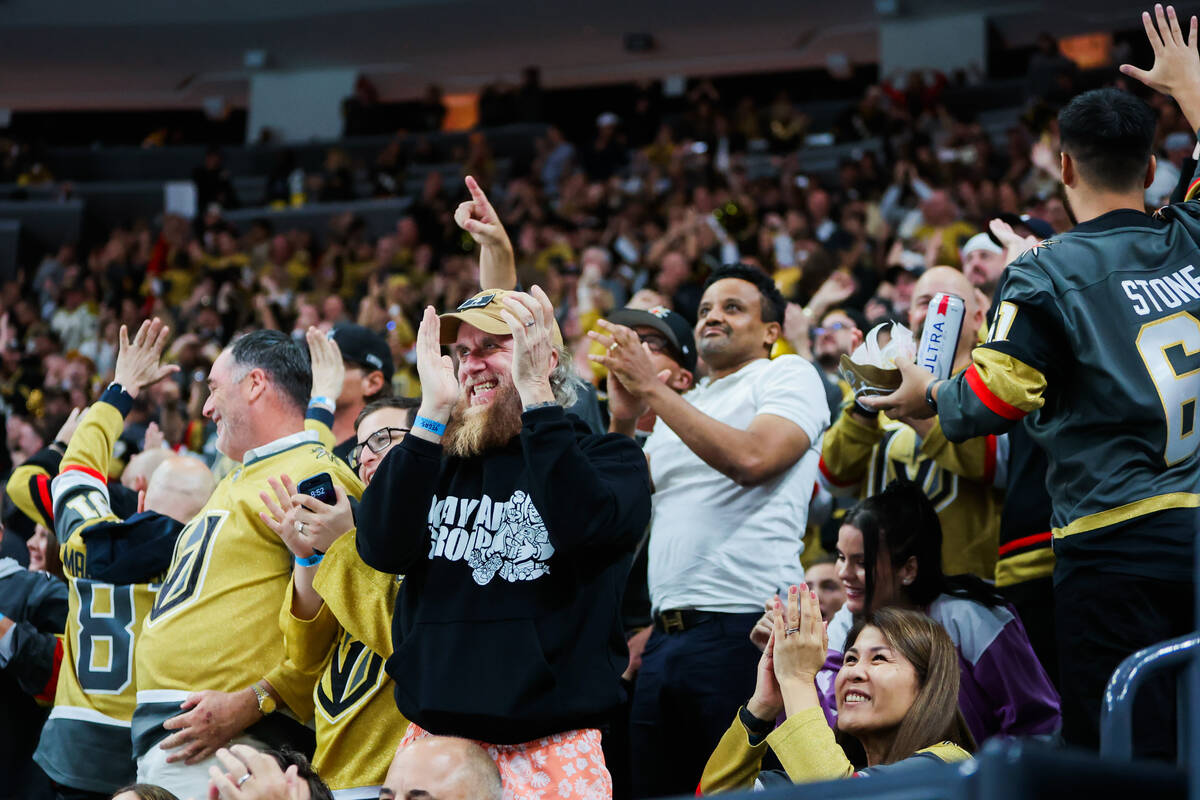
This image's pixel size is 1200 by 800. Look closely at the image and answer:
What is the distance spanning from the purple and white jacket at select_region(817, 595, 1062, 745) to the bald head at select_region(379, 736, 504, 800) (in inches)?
37.0

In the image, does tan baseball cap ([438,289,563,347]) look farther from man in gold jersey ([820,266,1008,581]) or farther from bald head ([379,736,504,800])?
man in gold jersey ([820,266,1008,581])

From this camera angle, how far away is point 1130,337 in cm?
258

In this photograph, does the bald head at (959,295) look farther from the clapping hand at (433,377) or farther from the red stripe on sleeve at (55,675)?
the red stripe on sleeve at (55,675)

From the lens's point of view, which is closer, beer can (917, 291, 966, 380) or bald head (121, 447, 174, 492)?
beer can (917, 291, 966, 380)

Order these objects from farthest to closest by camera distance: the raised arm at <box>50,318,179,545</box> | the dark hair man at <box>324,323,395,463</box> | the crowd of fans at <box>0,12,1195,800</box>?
the dark hair man at <box>324,323,395,463</box> < the raised arm at <box>50,318,179,545</box> < the crowd of fans at <box>0,12,1195,800</box>

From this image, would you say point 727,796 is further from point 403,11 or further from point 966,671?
point 403,11

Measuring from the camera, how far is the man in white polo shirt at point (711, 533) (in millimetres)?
3250

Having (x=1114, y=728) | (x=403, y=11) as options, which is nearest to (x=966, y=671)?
(x=1114, y=728)

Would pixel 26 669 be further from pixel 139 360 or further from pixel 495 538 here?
pixel 495 538

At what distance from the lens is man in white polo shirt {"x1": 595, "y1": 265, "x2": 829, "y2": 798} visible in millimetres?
3250

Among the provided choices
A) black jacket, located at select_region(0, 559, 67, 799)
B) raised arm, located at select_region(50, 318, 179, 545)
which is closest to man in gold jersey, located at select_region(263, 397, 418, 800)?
raised arm, located at select_region(50, 318, 179, 545)

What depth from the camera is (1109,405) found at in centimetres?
257

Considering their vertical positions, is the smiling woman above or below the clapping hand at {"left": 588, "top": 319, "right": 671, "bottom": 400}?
below

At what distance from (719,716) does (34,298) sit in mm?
11743
